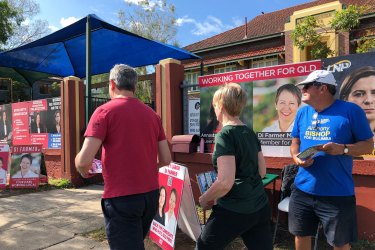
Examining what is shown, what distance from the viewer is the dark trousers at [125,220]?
2.50 meters

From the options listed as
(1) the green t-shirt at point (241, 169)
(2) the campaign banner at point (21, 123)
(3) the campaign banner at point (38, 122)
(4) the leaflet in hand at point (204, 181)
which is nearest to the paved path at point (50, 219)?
(4) the leaflet in hand at point (204, 181)

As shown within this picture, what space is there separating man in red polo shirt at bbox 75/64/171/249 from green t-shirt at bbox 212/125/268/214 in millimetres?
526

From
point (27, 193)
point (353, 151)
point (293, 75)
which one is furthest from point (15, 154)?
point (353, 151)

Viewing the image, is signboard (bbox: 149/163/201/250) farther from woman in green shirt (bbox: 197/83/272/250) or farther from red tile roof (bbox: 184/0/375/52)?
red tile roof (bbox: 184/0/375/52)

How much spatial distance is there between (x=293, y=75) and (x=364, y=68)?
0.87 m

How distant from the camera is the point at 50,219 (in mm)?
5555

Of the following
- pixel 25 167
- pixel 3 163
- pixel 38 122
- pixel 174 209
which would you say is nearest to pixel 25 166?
pixel 25 167

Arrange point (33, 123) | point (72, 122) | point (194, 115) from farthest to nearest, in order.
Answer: point (33, 123) → point (72, 122) → point (194, 115)

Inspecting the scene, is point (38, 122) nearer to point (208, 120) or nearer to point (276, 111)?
point (208, 120)

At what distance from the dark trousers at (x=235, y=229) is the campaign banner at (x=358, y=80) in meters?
2.32

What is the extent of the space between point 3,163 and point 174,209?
5.64 m

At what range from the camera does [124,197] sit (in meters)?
2.52

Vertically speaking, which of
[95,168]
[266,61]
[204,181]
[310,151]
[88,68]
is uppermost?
[266,61]

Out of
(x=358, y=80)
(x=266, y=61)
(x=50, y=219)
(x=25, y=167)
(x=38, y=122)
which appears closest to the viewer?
(x=358, y=80)
